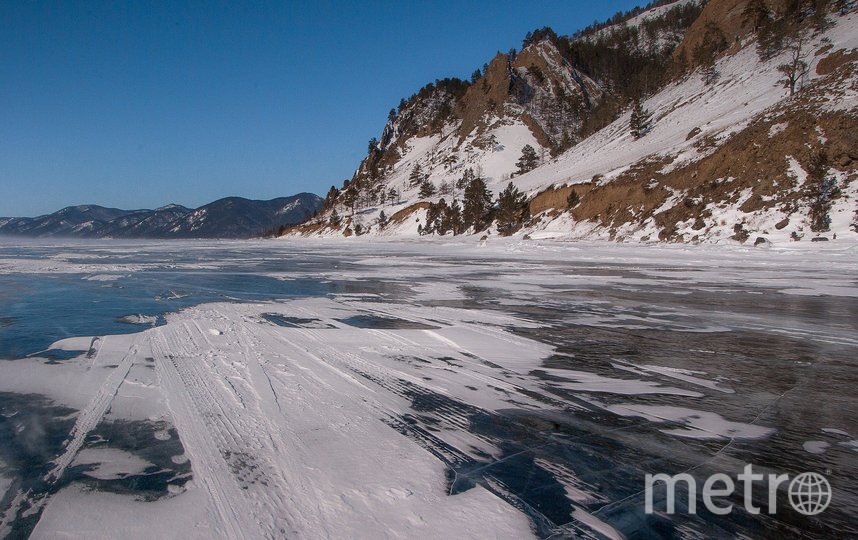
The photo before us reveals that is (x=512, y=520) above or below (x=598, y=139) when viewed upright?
below

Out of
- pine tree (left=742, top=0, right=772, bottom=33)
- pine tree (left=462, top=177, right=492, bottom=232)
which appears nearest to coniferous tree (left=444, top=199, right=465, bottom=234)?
pine tree (left=462, top=177, right=492, bottom=232)

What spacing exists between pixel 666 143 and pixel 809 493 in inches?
1923

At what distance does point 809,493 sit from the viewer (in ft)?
8.30

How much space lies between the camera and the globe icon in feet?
7.80

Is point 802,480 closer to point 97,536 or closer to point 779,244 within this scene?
point 97,536

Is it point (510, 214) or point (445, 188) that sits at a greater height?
point (445, 188)

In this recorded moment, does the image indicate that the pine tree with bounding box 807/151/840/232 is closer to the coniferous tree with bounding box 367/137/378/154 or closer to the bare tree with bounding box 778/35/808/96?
the bare tree with bounding box 778/35/808/96

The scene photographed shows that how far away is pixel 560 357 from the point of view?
17.3 ft

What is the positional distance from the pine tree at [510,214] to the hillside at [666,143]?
15 centimetres

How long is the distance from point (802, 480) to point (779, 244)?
A: 75.9ft

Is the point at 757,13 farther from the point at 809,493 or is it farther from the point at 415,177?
the point at 809,493

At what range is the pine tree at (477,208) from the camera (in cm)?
5500

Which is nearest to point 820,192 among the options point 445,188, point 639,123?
point 639,123

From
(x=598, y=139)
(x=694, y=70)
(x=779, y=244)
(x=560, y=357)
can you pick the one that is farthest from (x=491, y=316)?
(x=694, y=70)
